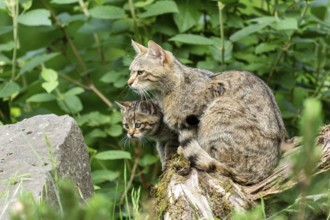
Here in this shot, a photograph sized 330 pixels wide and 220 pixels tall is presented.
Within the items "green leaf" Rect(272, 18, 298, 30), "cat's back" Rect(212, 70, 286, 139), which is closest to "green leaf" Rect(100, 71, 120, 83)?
"green leaf" Rect(272, 18, 298, 30)

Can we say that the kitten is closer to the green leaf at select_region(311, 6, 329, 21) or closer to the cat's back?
the cat's back

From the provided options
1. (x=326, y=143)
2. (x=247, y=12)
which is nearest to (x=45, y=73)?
(x=247, y=12)

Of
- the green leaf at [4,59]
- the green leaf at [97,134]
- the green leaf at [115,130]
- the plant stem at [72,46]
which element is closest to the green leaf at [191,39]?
the green leaf at [115,130]

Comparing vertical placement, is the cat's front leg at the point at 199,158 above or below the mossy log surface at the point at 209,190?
above

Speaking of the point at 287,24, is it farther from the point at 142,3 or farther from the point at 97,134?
the point at 97,134

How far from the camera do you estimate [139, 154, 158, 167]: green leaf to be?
6.97m

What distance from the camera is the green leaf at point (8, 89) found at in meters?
6.64

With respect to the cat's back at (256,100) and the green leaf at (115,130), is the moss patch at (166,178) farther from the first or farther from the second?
the green leaf at (115,130)

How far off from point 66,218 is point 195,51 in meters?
5.14

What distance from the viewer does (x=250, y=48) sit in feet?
24.1

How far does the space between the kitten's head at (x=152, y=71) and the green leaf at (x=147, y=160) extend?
57.4 inches

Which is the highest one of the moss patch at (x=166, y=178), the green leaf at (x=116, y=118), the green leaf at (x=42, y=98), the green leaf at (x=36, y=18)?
the green leaf at (x=36, y=18)

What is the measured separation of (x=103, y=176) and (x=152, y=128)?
1109 mm

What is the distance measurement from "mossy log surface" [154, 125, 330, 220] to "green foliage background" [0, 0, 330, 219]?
1.83m
